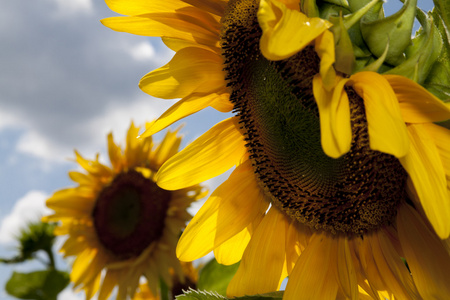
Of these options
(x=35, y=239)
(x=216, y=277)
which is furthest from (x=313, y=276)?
(x=35, y=239)

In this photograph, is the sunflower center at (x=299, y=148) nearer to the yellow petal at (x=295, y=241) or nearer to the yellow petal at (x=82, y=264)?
the yellow petal at (x=295, y=241)

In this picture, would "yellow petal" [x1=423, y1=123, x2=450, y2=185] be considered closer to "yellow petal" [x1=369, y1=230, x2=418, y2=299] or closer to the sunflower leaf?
"yellow petal" [x1=369, y1=230, x2=418, y2=299]

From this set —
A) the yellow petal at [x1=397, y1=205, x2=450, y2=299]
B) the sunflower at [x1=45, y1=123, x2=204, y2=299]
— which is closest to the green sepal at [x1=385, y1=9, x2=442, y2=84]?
the yellow petal at [x1=397, y1=205, x2=450, y2=299]

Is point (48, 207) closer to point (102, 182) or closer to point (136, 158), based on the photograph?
point (102, 182)

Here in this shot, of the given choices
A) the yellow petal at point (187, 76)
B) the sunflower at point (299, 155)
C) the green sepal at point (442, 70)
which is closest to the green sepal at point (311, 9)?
the sunflower at point (299, 155)

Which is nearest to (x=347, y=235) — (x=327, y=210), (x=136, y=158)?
(x=327, y=210)

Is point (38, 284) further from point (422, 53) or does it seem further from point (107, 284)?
point (422, 53)

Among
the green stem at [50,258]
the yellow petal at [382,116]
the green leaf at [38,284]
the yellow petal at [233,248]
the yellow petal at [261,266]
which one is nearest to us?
the yellow petal at [382,116]
